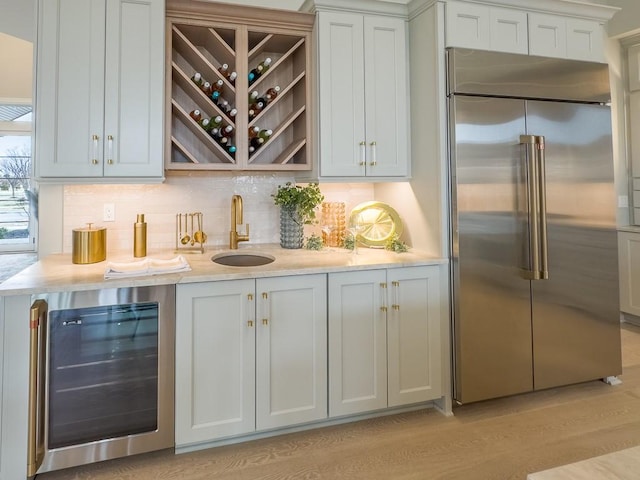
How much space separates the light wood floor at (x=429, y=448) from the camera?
78.1 inches

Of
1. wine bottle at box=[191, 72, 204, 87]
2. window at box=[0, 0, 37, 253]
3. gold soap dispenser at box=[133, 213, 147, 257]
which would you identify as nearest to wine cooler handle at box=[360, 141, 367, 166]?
wine bottle at box=[191, 72, 204, 87]

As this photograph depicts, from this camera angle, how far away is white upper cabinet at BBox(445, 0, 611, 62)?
2490 mm

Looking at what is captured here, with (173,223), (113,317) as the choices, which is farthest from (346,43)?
(113,317)

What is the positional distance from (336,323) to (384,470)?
0.76m

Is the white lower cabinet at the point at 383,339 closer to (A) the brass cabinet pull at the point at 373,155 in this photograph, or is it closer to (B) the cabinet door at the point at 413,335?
(B) the cabinet door at the point at 413,335

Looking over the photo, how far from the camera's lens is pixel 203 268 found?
2191mm

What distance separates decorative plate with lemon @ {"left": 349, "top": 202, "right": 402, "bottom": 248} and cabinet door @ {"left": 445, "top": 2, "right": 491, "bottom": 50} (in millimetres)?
1096

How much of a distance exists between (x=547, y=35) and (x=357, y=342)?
7.76 feet

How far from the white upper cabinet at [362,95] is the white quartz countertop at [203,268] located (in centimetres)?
55

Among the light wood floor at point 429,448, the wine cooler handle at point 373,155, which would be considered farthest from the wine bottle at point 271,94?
the light wood floor at point 429,448

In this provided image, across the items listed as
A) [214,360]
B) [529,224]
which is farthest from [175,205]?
[529,224]

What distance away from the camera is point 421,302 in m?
2.46

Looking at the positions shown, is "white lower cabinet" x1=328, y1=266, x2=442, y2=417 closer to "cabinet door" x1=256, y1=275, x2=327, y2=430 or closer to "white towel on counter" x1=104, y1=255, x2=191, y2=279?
"cabinet door" x1=256, y1=275, x2=327, y2=430

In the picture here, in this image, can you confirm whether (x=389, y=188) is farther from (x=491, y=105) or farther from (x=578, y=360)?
(x=578, y=360)
